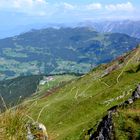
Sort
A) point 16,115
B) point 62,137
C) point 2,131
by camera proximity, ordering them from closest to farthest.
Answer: point 2,131, point 16,115, point 62,137

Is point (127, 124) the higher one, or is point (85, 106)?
point (127, 124)

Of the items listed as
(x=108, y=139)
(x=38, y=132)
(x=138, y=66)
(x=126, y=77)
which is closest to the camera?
(x=38, y=132)

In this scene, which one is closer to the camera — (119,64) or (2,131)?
(2,131)

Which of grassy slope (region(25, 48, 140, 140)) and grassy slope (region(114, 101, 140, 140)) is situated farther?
grassy slope (region(25, 48, 140, 140))

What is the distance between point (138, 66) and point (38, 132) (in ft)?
218

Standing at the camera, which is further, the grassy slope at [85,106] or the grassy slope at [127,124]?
the grassy slope at [85,106]

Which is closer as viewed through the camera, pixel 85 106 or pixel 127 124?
pixel 127 124

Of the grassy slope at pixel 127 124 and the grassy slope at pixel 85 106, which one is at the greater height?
the grassy slope at pixel 127 124

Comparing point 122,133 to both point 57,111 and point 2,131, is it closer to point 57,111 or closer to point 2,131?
point 2,131

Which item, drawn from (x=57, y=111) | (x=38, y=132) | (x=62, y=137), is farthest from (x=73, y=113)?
(x=38, y=132)

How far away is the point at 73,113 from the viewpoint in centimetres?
6431

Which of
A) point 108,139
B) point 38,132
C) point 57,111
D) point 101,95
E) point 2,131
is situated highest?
point 2,131

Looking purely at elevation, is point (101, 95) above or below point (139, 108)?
below

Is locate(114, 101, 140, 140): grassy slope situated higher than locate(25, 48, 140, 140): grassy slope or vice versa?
locate(114, 101, 140, 140): grassy slope
